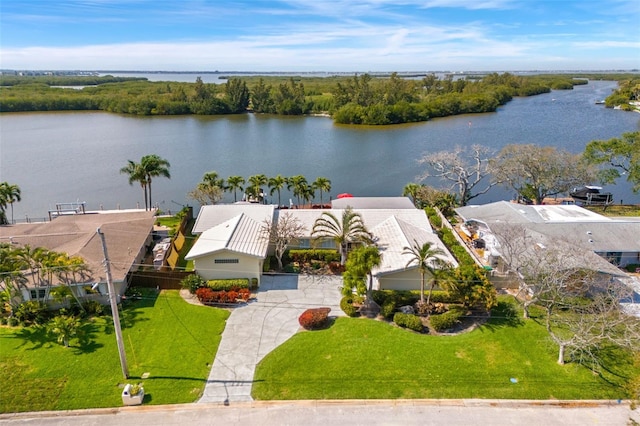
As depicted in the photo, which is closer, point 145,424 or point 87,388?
point 145,424

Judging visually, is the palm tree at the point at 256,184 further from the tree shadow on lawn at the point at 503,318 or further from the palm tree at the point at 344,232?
the tree shadow on lawn at the point at 503,318

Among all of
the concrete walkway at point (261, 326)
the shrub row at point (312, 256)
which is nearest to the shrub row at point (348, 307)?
the concrete walkway at point (261, 326)

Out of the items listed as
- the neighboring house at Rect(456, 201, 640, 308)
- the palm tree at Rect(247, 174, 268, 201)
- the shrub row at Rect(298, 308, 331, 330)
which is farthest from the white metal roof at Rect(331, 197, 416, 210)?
the shrub row at Rect(298, 308, 331, 330)

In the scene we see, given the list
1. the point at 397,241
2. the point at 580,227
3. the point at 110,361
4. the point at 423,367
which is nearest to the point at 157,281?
the point at 110,361

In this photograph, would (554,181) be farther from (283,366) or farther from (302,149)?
(302,149)

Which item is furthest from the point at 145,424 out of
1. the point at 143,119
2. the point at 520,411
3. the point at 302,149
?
the point at 143,119

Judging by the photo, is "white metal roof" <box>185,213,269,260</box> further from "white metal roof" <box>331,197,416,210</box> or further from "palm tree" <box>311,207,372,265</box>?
"white metal roof" <box>331,197,416,210</box>
